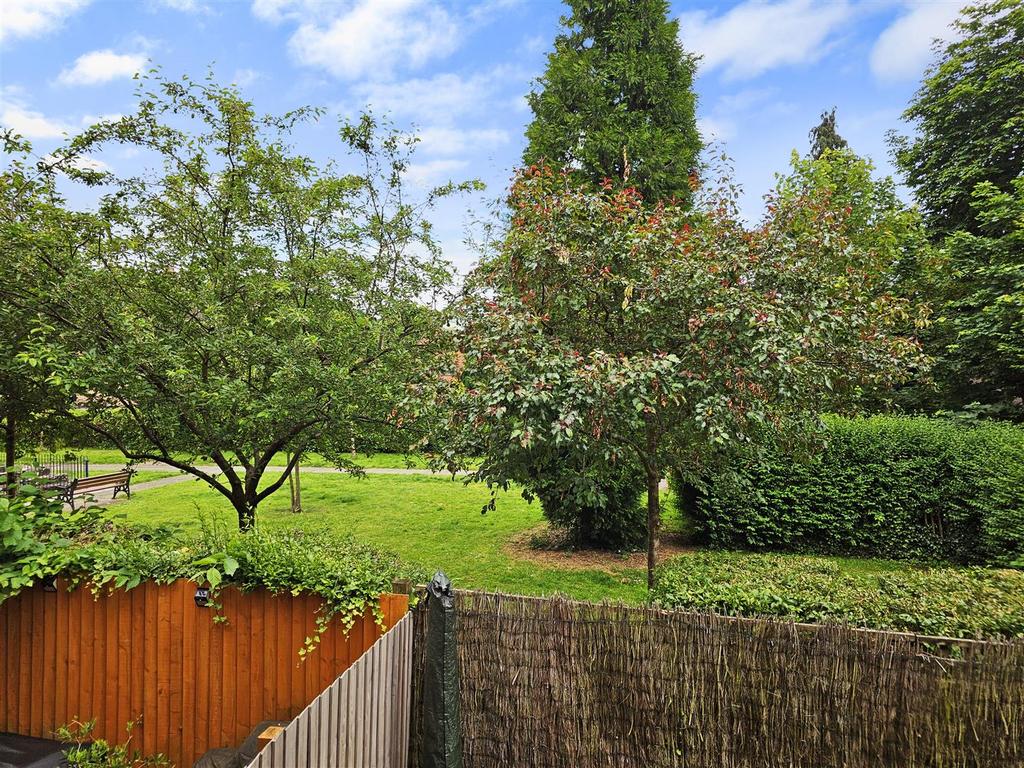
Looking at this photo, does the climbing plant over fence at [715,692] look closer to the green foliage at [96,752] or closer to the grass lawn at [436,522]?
the grass lawn at [436,522]

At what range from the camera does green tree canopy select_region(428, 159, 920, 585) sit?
3803 millimetres

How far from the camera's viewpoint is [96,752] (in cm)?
314

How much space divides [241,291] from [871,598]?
21.4ft

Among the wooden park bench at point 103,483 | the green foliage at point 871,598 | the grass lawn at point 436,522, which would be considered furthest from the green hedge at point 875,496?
the wooden park bench at point 103,483

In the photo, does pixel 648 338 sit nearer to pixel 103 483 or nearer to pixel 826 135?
pixel 103 483

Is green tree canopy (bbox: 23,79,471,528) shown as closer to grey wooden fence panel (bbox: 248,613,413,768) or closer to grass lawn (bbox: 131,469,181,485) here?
grey wooden fence panel (bbox: 248,613,413,768)

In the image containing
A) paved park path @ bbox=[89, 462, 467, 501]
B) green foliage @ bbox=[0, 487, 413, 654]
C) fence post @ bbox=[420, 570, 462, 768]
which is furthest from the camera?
paved park path @ bbox=[89, 462, 467, 501]

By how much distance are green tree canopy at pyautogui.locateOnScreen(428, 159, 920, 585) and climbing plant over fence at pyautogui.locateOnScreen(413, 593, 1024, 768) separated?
129 centimetres

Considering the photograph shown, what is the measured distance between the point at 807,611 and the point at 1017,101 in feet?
54.5

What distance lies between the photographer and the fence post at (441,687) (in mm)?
2914

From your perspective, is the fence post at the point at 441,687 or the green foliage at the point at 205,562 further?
the green foliage at the point at 205,562

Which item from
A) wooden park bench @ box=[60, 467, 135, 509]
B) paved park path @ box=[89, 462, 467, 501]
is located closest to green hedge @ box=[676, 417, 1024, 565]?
paved park path @ box=[89, 462, 467, 501]

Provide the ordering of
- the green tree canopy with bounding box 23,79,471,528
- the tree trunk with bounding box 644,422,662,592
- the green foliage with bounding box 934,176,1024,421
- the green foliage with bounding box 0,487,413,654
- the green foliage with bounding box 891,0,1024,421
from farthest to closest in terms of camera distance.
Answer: the green foliage with bounding box 891,0,1024,421 → the green foliage with bounding box 934,176,1024,421 → the green tree canopy with bounding box 23,79,471,528 → the tree trunk with bounding box 644,422,662,592 → the green foliage with bounding box 0,487,413,654

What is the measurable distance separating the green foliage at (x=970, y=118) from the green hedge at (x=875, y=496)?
27.4 ft
